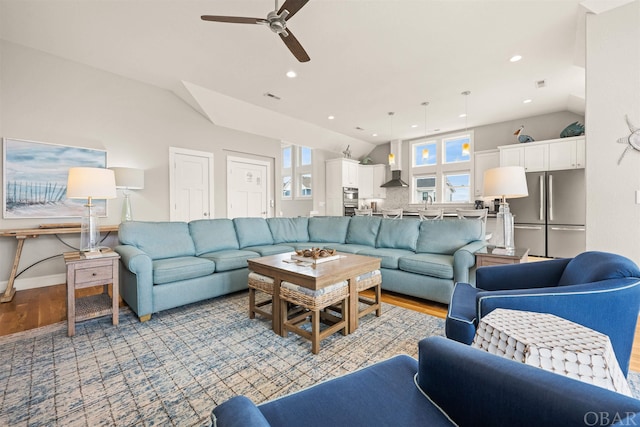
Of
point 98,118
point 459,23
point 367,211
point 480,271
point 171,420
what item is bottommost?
point 171,420

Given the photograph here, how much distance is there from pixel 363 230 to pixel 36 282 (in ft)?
14.9

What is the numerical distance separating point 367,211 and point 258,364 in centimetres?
527

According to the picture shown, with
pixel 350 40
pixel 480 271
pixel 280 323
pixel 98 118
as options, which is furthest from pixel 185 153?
pixel 480 271

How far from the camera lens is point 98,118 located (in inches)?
158

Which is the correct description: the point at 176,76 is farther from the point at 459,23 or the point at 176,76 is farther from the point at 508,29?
the point at 508,29

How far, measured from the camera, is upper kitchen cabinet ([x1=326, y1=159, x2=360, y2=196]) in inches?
289

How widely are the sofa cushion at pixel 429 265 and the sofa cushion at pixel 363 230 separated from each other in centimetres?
83

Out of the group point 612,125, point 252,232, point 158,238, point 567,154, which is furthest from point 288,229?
point 567,154

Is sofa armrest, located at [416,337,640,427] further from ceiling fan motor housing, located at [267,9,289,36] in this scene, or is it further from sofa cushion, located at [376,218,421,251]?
sofa cushion, located at [376,218,421,251]

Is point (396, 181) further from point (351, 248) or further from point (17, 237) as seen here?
point (17, 237)

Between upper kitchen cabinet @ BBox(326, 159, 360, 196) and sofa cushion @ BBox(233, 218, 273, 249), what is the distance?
3.59m

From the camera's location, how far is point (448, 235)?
10.9ft

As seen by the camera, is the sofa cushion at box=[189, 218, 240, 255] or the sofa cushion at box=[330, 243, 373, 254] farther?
the sofa cushion at box=[330, 243, 373, 254]

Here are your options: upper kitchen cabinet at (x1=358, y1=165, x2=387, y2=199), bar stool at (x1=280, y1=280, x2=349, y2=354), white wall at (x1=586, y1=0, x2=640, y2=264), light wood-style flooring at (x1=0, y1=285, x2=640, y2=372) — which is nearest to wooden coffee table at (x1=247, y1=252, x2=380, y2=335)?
bar stool at (x1=280, y1=280, x2=349, y2=354)
